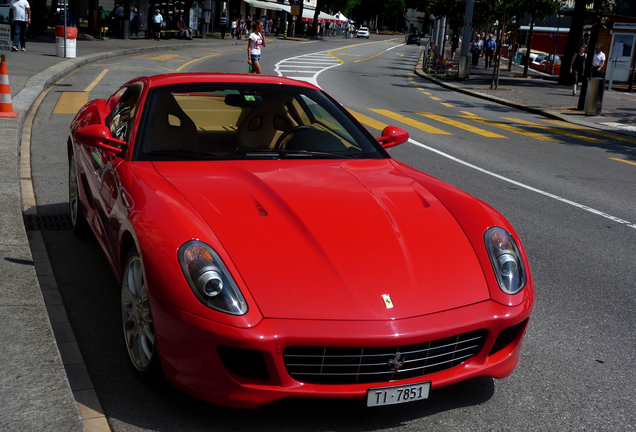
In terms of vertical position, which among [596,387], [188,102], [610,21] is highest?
[610,21]

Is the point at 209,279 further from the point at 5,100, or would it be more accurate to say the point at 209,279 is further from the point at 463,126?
the point at 463,126

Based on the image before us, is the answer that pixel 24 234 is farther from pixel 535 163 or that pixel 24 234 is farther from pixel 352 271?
pixel 535 163

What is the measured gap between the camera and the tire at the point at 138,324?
3.21 m

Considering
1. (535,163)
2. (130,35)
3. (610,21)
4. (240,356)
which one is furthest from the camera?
→ (130,35)

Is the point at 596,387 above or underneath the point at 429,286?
underneath

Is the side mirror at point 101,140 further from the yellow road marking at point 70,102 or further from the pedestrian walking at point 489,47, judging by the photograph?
the pedestrian walking at point 489,47

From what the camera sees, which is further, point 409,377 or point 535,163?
point 535,163

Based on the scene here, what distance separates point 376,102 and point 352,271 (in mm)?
16982

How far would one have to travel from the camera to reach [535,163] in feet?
36.9

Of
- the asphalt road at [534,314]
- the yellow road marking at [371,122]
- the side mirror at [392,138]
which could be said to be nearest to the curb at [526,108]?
the asphalt road at [534,314]

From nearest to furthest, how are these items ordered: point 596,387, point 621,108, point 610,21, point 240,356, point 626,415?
point 240,356, point 626,415, point 596,387, point 621,108, point 610,21

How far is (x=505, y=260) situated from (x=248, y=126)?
2102 mm

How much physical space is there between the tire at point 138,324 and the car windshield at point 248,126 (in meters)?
0.89

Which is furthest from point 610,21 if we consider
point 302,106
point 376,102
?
point 302,106
